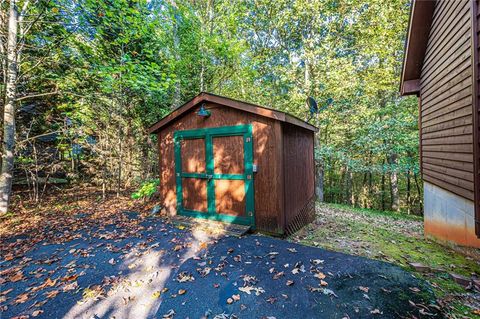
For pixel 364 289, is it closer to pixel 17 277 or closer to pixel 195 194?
pixel 195 194

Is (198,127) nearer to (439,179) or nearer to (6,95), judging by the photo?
(6,95)

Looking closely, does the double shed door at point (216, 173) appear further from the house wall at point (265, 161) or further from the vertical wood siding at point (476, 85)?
the vertical wood siding at point (476, 85)

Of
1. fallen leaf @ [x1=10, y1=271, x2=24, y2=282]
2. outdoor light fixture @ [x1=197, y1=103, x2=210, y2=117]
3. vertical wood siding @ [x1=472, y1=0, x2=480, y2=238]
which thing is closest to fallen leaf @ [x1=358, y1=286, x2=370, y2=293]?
vertical wood siding @ [x1=472, y1=0, x2=480, y2=238]

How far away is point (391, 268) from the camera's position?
10.2ft

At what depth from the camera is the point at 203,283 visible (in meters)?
2.94

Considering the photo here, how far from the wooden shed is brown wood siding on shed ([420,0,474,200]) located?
2.83 meters

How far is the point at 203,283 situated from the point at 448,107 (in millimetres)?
5678

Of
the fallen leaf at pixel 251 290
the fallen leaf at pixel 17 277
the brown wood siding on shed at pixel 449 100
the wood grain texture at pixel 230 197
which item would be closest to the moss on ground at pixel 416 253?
the brown wood siding on shed at pixel 449 100

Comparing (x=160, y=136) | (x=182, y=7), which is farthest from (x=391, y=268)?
(x=182, y=7)

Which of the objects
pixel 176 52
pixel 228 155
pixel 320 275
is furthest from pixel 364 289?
pixel 176 52

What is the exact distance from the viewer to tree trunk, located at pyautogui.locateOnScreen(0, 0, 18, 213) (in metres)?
5.53

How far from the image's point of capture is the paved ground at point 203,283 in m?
2.44

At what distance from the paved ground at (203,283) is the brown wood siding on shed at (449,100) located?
95.5 inches

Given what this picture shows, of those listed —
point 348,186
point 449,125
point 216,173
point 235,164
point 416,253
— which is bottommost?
point 348,186
